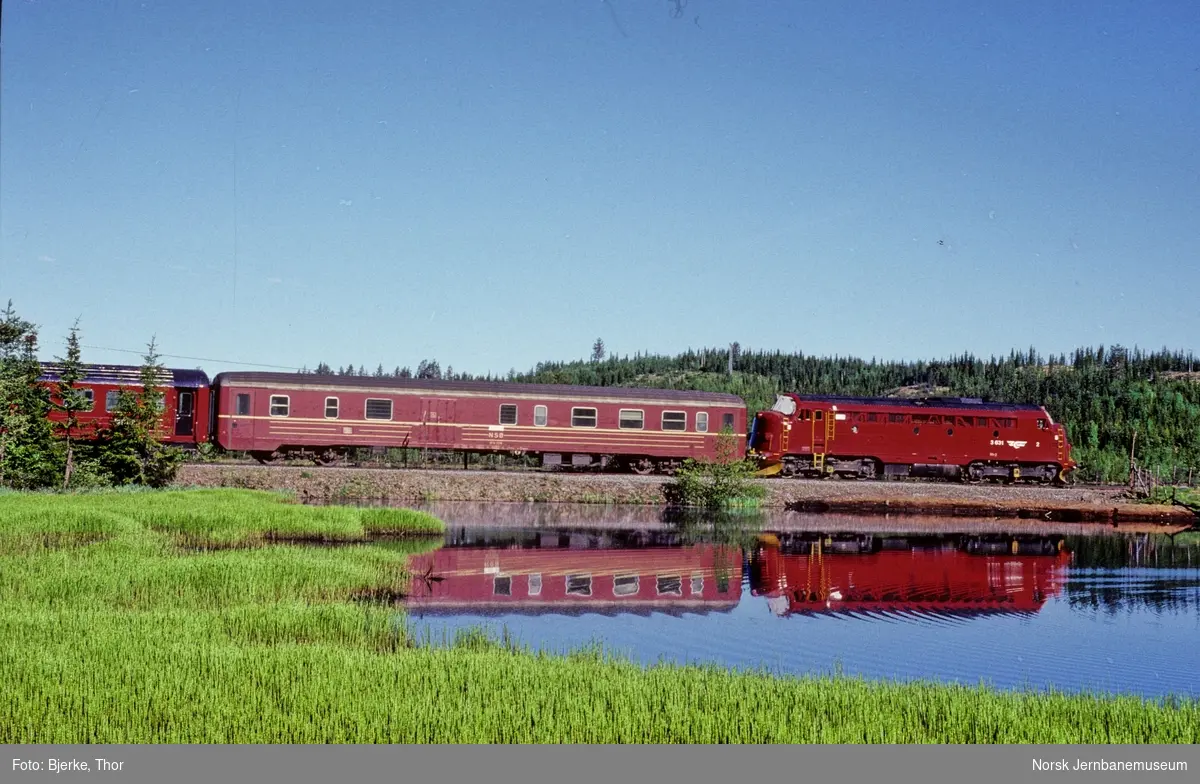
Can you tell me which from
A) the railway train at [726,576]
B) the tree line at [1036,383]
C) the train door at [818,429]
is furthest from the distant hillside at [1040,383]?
the railway train at [726,576]

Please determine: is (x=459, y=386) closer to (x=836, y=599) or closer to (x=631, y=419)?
(x=631, y=419)

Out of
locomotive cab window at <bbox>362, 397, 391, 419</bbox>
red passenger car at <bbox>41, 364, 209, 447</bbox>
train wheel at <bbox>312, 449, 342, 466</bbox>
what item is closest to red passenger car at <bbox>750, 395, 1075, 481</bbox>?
locomotive cab window at <bbox>362, 397, 391, 419</bbox>

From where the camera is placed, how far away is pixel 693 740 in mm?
10039

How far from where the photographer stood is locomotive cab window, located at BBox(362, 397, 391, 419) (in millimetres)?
41375

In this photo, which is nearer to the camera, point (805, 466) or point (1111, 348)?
point (805, 466)

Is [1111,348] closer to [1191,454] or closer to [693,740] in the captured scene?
[1191,454]

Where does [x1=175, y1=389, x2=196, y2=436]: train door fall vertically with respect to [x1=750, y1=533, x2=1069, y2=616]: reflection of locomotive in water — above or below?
above

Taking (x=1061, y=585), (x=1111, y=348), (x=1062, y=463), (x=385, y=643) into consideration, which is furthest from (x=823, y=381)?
(x=385, y=643)

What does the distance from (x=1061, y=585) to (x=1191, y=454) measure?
5618 centimetres

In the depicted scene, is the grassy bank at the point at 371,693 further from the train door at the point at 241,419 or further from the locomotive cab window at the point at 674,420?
the locomotive cab window at the point at 674,420

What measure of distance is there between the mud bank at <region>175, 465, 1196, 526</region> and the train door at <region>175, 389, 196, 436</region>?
1823mm

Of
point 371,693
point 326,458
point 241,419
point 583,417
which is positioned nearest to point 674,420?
point 583,417

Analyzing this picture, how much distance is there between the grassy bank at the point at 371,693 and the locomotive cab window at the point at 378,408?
24.4m

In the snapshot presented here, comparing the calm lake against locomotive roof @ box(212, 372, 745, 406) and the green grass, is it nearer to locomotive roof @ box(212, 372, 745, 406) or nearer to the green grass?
locomotive roof @ box(212, 372, 745, 406)
